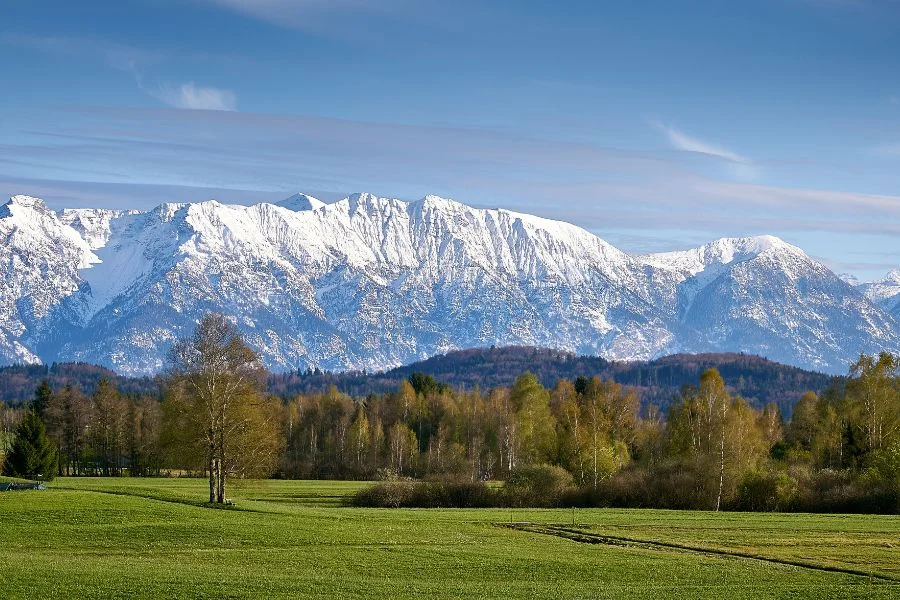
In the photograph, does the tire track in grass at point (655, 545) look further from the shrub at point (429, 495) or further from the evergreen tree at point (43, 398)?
the evergreen tree at point (43, 398)

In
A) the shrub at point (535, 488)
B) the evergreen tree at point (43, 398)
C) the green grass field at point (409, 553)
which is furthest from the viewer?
the evergreen tree at point (43, 398)

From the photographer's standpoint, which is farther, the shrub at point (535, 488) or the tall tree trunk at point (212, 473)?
the shrub at point (535, 488)

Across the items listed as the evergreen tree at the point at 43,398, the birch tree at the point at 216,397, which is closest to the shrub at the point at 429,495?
the birch tree at the point at 216,397

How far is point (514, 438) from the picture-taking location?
14450 centimetres

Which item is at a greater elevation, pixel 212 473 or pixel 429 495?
pixel 212 473

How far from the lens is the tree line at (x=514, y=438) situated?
8256 cm

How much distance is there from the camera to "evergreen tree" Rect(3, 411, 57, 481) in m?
114

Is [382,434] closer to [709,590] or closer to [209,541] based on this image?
[209,541]

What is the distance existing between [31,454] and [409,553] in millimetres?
67890

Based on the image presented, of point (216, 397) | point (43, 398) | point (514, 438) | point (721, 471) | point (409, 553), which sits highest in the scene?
point (43, 398)

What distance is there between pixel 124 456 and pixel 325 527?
101543 millimetres

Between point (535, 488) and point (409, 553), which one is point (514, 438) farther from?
point (409, 553)

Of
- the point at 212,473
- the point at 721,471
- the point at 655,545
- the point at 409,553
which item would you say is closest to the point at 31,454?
the point at 212,473

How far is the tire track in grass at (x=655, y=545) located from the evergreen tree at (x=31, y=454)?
188ft
